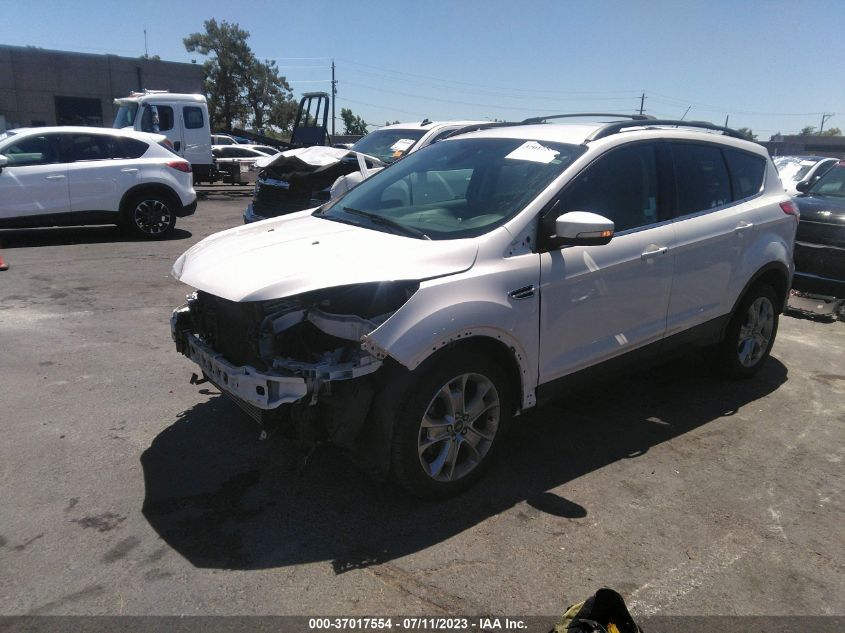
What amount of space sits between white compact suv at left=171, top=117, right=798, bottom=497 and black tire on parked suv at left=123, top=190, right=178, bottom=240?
734cm

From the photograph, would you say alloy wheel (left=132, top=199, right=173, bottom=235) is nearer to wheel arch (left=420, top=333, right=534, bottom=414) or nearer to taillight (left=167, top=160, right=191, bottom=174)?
taillight (left=167, top=160, right=191, bottom=174)

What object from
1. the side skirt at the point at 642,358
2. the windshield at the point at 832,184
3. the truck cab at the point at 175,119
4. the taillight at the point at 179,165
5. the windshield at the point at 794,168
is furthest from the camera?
the truck cab at the point at 175,119

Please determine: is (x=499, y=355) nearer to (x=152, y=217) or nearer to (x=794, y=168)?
(x=152, y=217)

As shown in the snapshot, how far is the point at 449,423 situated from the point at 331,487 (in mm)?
775

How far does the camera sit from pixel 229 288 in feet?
10.4

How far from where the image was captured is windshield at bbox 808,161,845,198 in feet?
28.7

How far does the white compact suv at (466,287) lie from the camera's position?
3.16 metres

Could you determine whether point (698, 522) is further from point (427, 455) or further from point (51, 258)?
point (51, 258)

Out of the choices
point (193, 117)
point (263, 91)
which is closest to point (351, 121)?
point (263, 91)

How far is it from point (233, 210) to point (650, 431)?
14.4m

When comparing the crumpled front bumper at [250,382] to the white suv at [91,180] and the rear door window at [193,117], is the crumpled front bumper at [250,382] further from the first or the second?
the rear door window at [193,117]

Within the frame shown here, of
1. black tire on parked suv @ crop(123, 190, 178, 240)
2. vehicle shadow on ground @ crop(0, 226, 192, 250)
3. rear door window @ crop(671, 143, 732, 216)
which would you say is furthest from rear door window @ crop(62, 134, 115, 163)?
rear door window @ crop(671, 143, 732, 216)

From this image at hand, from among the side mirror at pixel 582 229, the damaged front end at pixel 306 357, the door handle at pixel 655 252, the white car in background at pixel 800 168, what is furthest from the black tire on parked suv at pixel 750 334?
the white car in background at pixel 800 168

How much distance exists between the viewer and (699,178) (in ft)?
15.4
